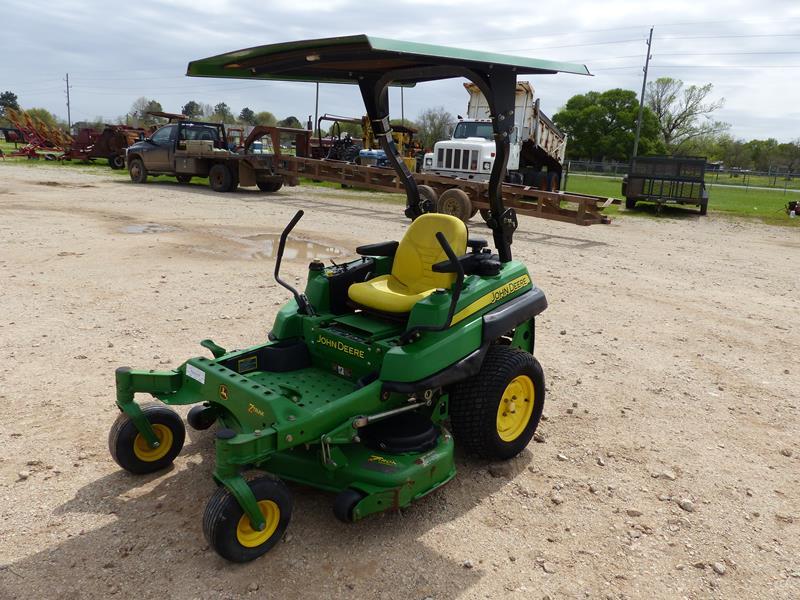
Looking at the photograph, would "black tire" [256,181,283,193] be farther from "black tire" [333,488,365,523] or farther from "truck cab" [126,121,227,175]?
"black tire" [333,488,365,523]

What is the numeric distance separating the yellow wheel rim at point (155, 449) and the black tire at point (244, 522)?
34.0 inches

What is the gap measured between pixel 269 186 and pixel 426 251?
594 inches

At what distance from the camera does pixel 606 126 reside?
6341 centimetres

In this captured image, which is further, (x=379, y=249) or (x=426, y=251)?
(x=379, y=249)

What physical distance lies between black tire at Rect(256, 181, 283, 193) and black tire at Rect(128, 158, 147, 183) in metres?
3.91

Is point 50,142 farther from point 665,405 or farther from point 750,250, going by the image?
point 665,405

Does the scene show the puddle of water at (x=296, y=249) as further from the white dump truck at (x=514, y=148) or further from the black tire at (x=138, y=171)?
the black tire at (x=138, y=171)

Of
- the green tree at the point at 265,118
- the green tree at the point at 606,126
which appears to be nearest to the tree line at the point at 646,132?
the green tree at the point at 606,126

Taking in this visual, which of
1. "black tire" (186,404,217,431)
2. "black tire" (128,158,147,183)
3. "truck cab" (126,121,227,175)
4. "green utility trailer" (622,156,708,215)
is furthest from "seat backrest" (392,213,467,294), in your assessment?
"black tire" (128,158,147,183)

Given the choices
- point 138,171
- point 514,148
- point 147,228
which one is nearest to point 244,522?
point 147,228

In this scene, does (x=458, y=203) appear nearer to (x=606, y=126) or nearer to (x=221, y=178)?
(x=221, y=178)

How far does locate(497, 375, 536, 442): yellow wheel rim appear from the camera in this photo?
375 centimetres

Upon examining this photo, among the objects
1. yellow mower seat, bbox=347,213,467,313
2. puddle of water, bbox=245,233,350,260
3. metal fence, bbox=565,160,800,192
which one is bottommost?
puddle of water, bbox=245,233,350,260

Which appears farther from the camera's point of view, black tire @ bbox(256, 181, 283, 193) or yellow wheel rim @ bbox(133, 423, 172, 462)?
black tire @ bbox(256, 181, 283, 193)
